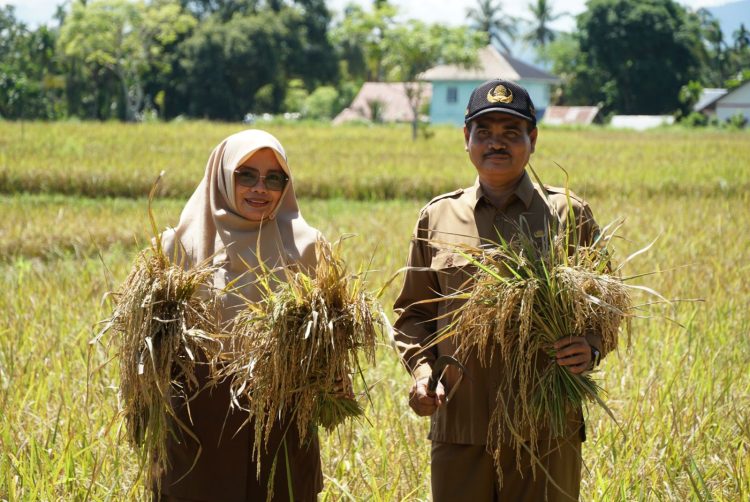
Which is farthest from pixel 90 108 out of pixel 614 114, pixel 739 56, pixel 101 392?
pixel 739 56

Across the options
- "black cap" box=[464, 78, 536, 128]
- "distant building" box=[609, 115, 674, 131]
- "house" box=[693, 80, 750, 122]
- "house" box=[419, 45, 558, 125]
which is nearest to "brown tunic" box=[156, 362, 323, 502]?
"black cap" box=[464, 78, 536, 128]

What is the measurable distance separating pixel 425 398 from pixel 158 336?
64cm

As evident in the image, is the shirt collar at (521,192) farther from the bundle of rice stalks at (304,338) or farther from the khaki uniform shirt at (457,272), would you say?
the bundle of rice stalks at (304,338)

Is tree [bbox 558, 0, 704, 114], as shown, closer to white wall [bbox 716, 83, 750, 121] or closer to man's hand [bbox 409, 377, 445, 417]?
white wall [bbox 716, 83, 750, 121]

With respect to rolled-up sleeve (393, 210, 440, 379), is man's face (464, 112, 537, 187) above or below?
above

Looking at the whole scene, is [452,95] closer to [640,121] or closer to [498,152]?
[640,121]

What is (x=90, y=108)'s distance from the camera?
39812 mm

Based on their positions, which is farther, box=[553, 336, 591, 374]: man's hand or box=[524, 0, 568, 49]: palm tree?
box=[524, 0, 568, 49]: palm tree

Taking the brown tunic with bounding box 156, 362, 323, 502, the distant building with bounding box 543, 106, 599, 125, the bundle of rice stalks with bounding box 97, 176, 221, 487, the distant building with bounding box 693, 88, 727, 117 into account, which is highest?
the bundle of rice stalks with bounding box 97, 176, 221, 487

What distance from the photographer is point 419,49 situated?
93.5 feet

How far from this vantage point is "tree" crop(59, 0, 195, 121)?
3759 cm

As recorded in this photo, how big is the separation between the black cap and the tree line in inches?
1043

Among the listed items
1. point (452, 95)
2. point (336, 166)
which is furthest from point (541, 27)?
point (336, 166)

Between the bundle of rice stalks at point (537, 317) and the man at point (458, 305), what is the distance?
0.07 metres
